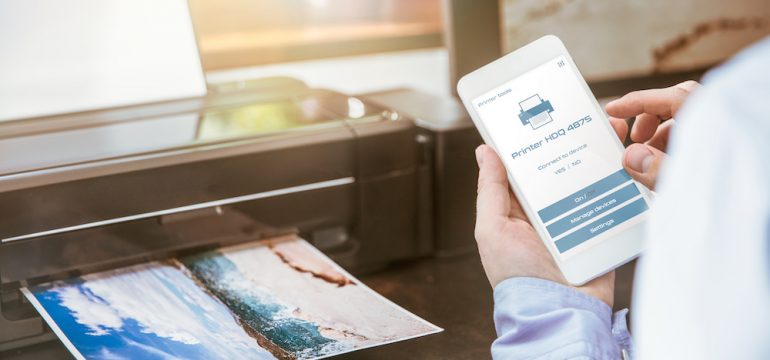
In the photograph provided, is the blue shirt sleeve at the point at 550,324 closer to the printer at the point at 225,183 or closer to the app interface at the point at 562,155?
the app interface at the point at 562,155

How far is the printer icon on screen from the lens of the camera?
72 cm

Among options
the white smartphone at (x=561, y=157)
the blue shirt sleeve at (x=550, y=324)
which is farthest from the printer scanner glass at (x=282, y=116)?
the blue shirt sleeve at (x=550, y=324)

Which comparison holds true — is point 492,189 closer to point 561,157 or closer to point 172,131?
point 561,157

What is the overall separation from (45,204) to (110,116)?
198 mm

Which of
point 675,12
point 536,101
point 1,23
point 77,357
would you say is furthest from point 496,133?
point 675,12

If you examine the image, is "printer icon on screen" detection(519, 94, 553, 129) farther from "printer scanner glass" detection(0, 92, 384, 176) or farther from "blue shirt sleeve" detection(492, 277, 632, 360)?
"printer scanner glass" detection(0, 92, 384, 176)

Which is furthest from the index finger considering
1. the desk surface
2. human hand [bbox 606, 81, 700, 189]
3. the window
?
the window

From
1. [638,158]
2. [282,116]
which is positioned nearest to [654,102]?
[638,158]

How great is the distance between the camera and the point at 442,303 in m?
0.87

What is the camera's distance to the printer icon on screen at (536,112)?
0.72 meters

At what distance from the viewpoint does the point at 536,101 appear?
725 millimetres

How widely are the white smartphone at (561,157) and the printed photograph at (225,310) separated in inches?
5.8

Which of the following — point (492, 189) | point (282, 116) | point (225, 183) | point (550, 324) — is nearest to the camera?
point (550, 324)

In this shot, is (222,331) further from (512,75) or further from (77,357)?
(512,75)
